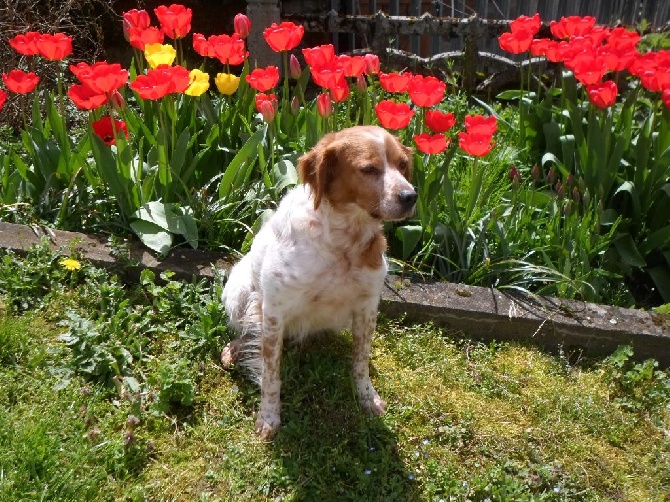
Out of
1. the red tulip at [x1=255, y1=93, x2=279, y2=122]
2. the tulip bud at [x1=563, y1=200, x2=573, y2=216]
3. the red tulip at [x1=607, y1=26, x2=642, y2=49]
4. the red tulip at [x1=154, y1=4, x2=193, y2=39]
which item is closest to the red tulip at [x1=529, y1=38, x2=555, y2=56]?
the red tulip at [x1=607, y1=26, x2=642, y2=49]

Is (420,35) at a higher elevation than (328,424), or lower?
higher

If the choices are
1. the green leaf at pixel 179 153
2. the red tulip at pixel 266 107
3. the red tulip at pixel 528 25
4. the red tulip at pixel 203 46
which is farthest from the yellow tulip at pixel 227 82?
the red tulip at pixel 528 25

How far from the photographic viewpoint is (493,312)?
328cm

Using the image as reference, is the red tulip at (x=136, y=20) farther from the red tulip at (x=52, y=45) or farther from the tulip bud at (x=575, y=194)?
the tulip bud at (x=575, y=194)

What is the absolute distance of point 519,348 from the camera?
328cm

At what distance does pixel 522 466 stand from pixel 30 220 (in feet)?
9.62

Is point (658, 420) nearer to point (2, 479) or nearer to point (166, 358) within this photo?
point (166, 358)

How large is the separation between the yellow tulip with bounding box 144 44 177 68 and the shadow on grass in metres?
1.63

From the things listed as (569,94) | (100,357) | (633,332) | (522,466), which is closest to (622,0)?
(569,94)

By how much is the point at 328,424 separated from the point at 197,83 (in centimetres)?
182

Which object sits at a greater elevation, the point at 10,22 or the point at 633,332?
the point at 10,22

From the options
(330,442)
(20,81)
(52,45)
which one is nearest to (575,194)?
(330,442)

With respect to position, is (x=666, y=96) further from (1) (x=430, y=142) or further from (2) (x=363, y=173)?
(2) (x=363, y=173)

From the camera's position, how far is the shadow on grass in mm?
2439
